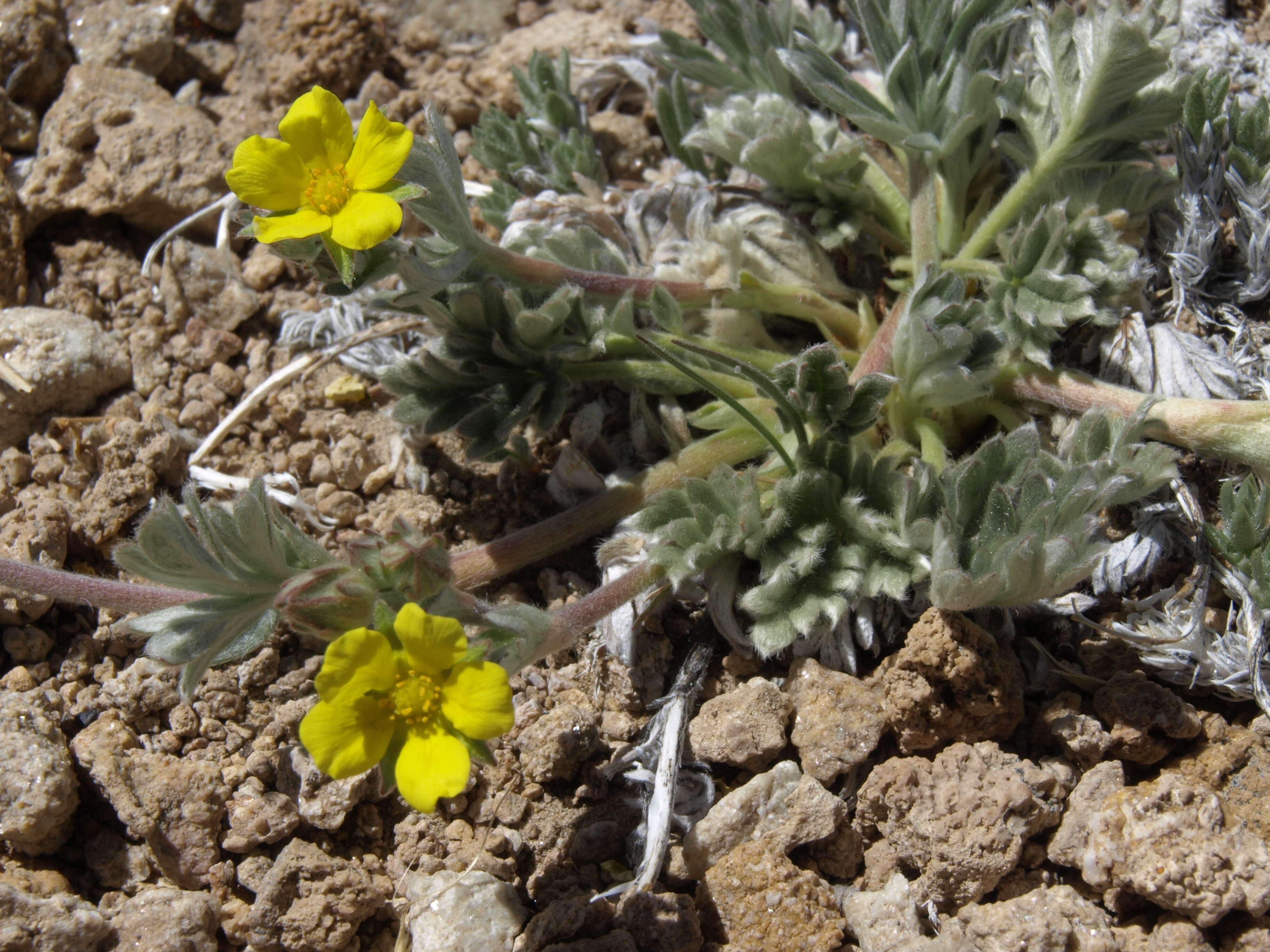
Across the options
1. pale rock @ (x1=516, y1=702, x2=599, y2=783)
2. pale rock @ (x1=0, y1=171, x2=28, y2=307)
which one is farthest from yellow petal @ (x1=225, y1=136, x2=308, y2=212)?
pale rock @ (x1=0, y1=171, x2=28, y2=307)

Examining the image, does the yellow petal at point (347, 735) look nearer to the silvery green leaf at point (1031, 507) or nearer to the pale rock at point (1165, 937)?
the silvery green leaf at point (1031, 507)

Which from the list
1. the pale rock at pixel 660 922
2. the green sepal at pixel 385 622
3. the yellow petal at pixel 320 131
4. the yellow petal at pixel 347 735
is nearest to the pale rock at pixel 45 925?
the yellow petal at pixel 347 735

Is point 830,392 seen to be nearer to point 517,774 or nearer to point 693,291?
point 693,291

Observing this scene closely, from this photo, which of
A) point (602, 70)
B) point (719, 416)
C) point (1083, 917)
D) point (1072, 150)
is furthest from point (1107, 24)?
point (1083, 917)

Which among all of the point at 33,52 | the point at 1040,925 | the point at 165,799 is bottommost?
the point at 1040,925

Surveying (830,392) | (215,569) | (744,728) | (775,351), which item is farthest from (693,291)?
(215,569)

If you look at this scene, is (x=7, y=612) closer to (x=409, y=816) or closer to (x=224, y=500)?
(x=224, y=500)
